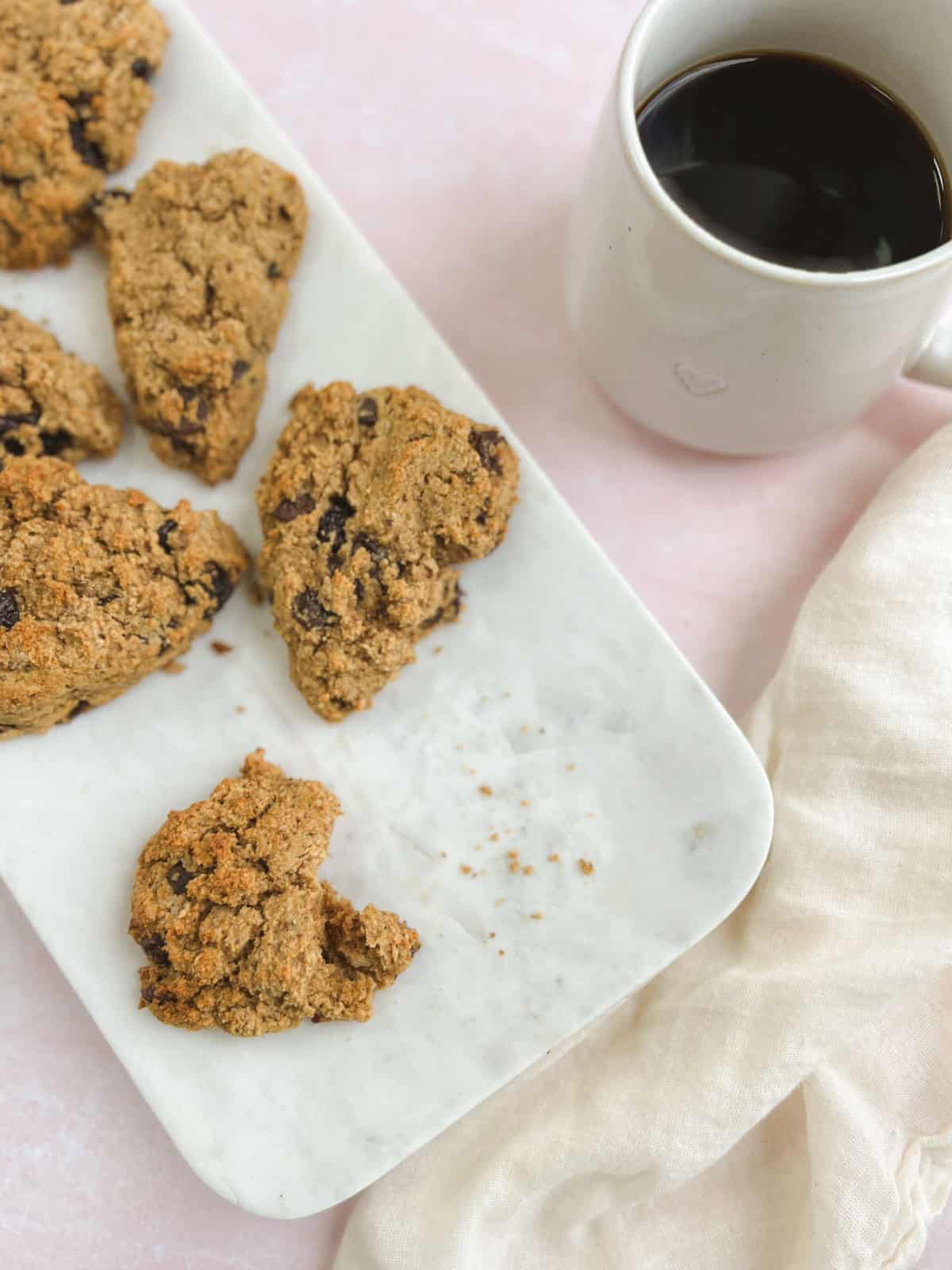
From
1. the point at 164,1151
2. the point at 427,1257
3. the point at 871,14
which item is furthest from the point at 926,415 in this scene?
the point at 164,1151

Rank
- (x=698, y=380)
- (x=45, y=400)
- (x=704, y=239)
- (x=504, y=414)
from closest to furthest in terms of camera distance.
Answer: (x=704, y=239) < (x=698, y=380) < (x=45, y=400) < (x=504, y=414)

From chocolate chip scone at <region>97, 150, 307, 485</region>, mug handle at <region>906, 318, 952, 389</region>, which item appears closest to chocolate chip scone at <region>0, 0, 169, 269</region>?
chocolate chip scone at <region>97, 150, 307, 485</region>

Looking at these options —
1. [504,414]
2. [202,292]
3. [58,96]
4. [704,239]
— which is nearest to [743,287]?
Result: [704,239]

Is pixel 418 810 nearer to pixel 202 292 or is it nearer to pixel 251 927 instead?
pixel 251 927

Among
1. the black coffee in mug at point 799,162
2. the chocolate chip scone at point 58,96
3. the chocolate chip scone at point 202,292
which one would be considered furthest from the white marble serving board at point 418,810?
the black coffee in mug at point 799,162

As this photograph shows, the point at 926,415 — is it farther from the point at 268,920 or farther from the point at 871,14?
the point at 268,920

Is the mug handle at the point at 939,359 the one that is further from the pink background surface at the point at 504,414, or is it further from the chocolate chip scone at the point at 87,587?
the chocolate chip scone at the point at 87,587
